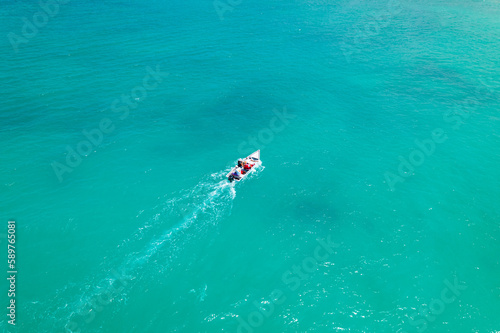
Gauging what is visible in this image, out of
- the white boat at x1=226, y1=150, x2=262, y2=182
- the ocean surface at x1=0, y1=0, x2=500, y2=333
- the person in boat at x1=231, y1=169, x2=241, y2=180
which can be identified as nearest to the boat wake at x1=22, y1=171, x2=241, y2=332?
the ocean surface at x1=0, y1=0, x2=500, y2=333

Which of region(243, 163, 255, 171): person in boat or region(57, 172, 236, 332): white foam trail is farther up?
region(243, 163, 255, 171): person in boat

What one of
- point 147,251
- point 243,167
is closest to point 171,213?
point 147,251

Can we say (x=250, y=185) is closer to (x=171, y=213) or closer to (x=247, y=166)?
(x=247, y=166)

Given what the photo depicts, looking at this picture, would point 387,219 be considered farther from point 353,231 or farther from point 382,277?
point 382,277

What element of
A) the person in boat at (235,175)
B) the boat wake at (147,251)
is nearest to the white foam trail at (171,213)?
the boat wake at (147,251)

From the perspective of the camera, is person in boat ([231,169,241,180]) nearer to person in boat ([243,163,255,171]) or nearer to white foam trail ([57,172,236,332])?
white foam trail ([57,172,236,332])
